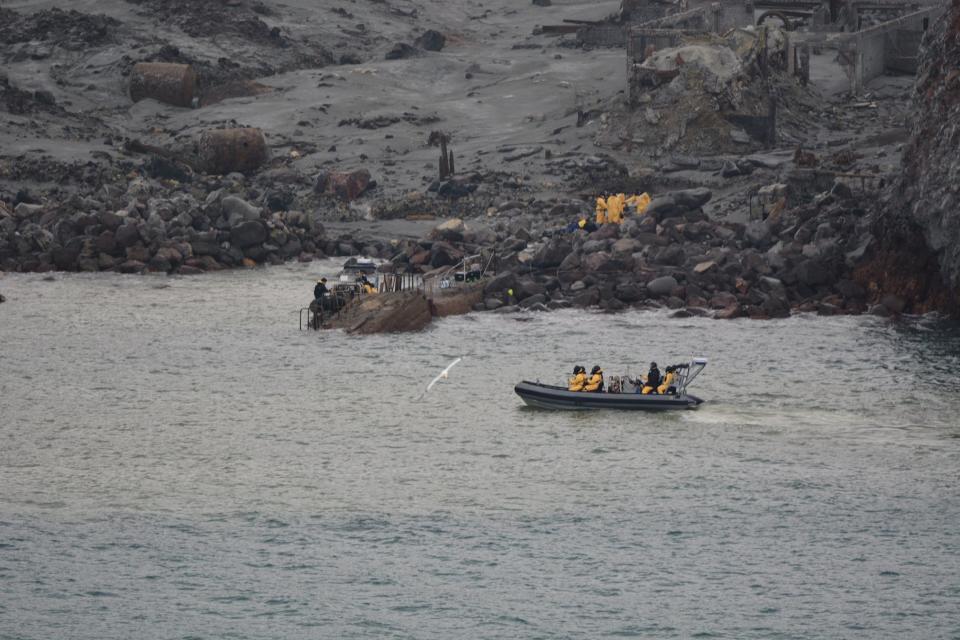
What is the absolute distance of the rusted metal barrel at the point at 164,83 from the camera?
Result: 362ft

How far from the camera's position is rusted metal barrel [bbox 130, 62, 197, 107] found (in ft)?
362

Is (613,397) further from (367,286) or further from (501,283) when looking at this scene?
(367,286)

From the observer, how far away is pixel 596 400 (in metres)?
54.3

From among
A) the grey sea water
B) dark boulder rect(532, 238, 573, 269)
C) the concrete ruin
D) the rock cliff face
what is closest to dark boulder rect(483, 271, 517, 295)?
dark boulder rect(532, 238, 573, 269)

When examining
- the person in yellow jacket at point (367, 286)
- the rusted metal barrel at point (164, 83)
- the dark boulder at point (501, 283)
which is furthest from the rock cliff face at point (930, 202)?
the rusted metal barrel at point (164, 83)

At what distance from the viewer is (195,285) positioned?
7831 centimetres

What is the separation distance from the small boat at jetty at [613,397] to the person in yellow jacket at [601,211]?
85.7ft

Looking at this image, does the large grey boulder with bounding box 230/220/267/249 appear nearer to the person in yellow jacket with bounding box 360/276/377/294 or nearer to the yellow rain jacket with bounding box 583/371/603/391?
the person in yellow jacket with bounding box 360/276/377/294

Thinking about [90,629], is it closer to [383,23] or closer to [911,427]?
[911,427]

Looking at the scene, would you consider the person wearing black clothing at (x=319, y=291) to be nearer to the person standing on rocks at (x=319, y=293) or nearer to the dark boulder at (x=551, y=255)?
the person standing on rocks at (x=319, y=293)

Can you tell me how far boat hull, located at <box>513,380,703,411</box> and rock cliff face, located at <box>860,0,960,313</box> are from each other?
1800 centimetres

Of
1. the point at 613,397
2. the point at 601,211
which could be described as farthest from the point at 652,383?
the point at 601,211

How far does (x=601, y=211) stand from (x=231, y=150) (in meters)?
28.0

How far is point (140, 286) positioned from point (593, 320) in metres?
23.5
